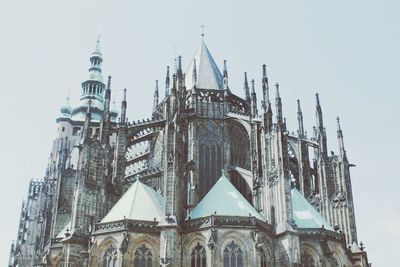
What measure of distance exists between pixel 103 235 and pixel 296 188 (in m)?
14.6

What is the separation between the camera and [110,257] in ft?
99.0

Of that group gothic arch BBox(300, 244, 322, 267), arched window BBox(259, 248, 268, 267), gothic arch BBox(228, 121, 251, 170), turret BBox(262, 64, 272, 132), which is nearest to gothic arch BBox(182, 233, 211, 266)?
arched window BBox(259, 248, 268, 267)

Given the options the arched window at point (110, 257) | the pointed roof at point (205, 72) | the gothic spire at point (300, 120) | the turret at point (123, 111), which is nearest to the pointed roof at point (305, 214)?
the gothic spire at point (300, 120)

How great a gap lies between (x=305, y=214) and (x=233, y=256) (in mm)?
6217

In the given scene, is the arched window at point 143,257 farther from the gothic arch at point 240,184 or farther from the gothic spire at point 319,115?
the gothic spire at point 319,115

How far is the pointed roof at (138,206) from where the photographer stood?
104 ft

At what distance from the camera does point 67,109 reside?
233 feet

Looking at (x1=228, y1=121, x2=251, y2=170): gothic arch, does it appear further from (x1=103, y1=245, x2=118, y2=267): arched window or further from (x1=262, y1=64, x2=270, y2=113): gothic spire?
(x1=103, y1=245, x2=118, y2=267): arched window

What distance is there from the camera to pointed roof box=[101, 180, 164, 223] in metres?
Result: 31.6

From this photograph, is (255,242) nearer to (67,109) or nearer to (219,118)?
(219,118)

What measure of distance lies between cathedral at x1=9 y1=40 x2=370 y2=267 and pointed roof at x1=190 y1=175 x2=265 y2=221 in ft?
0.27

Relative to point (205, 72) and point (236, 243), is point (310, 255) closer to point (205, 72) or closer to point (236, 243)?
point (236, 243)

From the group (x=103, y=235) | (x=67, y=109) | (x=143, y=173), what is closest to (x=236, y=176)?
(x=143, y=173)

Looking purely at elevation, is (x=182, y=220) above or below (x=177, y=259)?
above
